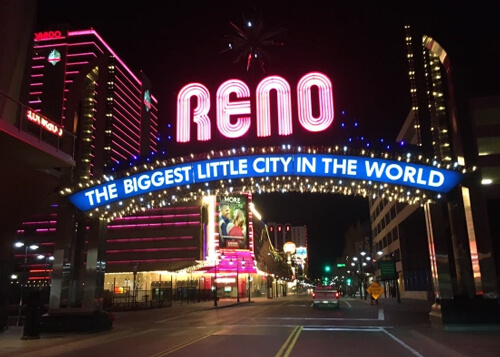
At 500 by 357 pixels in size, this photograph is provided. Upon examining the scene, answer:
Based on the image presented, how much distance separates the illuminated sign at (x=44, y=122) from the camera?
48.0ft

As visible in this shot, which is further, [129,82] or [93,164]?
[129,82]

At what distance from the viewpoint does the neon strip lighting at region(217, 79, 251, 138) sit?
62.1 ft

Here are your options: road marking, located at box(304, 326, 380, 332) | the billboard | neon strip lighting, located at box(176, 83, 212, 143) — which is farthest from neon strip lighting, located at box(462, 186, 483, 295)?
the billboard

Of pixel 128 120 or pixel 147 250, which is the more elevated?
pixel 128 120

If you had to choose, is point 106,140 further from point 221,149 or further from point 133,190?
point 221,149

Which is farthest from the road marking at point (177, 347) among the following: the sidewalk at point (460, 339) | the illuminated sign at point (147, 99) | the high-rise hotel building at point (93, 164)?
the illuminated sign at point (147, 99)

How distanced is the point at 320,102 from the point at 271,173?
390 cm

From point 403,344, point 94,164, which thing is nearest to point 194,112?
point 94,164

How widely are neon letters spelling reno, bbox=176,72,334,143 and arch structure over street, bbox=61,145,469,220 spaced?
171 cm

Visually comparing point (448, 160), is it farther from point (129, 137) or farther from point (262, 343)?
point (129, 137)

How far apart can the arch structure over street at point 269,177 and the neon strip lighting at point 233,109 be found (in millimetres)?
1698

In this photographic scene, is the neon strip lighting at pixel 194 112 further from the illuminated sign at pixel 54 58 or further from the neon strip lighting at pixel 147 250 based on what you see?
the illuminated sign at pixel 54 58

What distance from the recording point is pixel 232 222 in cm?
7831

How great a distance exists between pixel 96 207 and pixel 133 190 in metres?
1.62
